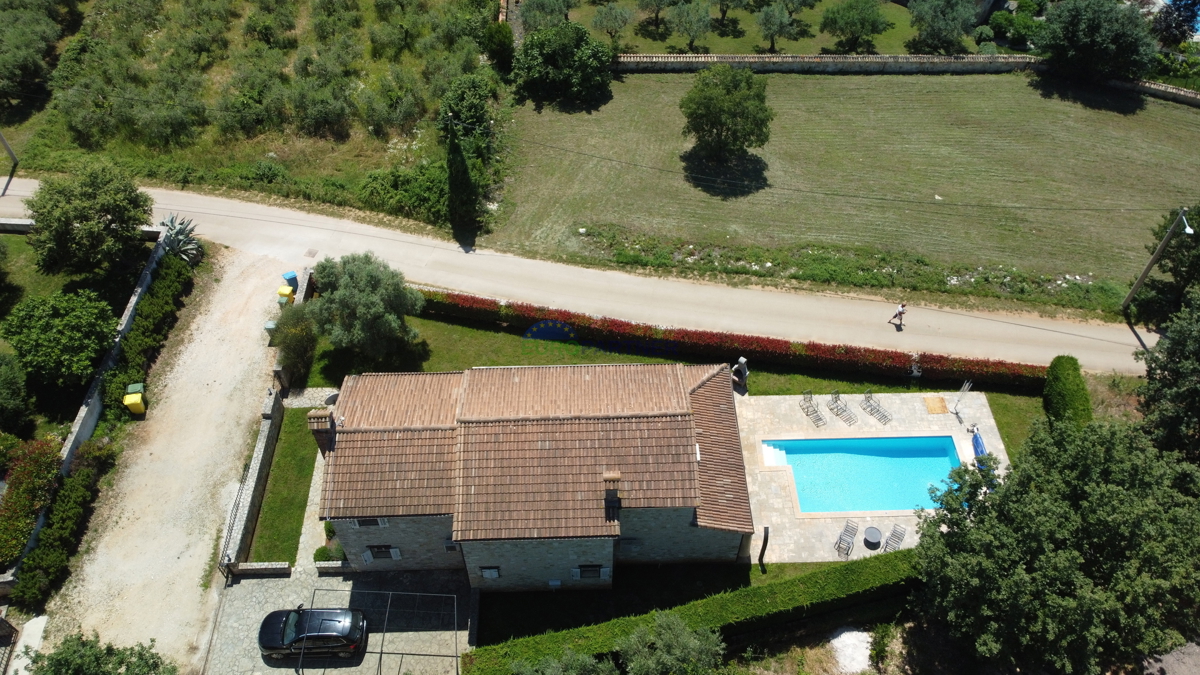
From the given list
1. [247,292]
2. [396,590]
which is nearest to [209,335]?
[247,292]

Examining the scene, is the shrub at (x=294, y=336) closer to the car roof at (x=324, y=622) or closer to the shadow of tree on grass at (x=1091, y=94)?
the car roof at (x=324, y=622)

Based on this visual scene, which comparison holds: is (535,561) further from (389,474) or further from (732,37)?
(732,37)

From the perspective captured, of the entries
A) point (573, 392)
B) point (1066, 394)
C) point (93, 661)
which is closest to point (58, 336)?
point (93, 661)

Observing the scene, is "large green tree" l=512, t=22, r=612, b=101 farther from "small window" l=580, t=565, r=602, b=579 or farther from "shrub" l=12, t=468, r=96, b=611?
"shrub" l=12, t=468, r=96, b=611

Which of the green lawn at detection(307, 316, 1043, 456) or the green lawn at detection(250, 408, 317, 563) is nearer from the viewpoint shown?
the green lawn at detection(250, 408, 317, 563)

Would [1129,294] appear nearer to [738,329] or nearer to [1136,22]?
[738,329]

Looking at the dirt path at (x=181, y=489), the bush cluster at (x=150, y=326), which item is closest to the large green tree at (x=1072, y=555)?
the dirt path at (x=181, y=489)

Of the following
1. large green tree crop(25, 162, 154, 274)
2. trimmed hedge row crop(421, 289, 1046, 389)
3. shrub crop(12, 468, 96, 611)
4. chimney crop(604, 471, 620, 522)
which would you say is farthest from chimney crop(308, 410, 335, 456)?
large green tree crop(25, 162, 154, 274)
